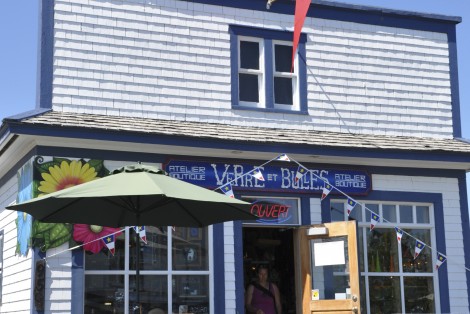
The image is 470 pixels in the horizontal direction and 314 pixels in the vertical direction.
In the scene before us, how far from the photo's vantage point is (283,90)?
47.4ft

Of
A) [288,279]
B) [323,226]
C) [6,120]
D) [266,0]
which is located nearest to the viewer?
[6,120]

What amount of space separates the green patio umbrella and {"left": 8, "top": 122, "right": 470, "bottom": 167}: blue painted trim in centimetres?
260

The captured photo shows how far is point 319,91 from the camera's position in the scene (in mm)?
14547

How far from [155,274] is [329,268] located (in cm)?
287

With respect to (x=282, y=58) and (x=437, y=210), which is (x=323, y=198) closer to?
(x=437, y=210)

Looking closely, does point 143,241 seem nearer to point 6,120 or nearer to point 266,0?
point 6,120

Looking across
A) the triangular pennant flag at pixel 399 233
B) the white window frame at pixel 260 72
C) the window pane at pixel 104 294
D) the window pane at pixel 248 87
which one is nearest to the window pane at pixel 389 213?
the triangular pennant flag at pixel 399 233

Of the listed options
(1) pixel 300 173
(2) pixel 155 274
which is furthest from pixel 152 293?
(1) pixel 300 173

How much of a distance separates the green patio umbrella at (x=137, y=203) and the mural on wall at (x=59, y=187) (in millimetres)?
2439

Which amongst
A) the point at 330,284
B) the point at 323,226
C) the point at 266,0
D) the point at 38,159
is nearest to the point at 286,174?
the point at 323,226

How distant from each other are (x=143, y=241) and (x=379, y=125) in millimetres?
4940

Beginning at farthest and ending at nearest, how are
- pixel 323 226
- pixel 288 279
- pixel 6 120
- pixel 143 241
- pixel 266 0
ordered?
pixel 288 279
pixel 266 0
pixel 323 226
pixel 143 241
pixel 6 120

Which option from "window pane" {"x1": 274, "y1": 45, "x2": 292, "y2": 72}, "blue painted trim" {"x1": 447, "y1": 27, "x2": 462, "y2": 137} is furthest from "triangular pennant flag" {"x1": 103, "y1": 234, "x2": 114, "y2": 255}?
"blue painted trim" {"x1": 447, "y1": 27, "x2": 462, "y2": 137}

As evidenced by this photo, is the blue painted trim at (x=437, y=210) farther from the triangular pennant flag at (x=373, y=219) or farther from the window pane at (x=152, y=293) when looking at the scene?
the window pane at (x=152, y=293)
